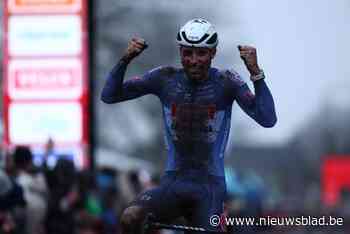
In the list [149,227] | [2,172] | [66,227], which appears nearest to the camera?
[149,227]

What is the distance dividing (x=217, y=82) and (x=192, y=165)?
0.69 metres

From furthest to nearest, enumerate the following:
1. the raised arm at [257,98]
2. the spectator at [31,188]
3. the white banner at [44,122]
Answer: the white banner at [44,122]
the spectator at [31,188]
the raised arm at [257,98]

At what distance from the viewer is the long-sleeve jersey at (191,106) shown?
1238cm

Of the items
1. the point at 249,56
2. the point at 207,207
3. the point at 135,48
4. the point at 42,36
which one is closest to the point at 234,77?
the point at 249,56

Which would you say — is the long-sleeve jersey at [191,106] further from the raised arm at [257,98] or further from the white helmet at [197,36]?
the white helmet at [197,36]

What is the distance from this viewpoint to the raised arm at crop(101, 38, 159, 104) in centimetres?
1221

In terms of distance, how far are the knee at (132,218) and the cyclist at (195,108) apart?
0.23m

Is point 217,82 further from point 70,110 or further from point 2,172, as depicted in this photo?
point 70,110

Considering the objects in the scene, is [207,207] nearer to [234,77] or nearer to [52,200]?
[234,77]

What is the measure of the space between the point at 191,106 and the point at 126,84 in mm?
548

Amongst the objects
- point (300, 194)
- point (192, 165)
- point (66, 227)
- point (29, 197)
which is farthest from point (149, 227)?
point (300, 194)

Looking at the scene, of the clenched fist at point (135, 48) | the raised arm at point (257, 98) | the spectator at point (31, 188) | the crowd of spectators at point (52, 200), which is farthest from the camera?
the spectator at point (31, 188)

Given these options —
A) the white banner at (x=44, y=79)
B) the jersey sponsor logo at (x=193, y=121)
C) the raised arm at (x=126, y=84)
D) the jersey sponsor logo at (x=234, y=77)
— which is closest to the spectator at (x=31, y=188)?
the white banner at (x=44, y=79)

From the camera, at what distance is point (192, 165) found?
12375 millimetres
